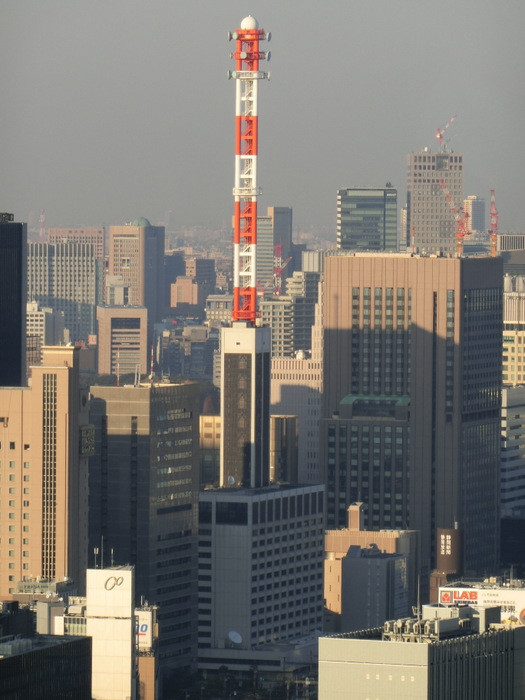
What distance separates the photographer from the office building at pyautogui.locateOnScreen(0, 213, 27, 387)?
487ft

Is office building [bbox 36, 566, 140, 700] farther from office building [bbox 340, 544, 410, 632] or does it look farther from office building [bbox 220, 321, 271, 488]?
office building [bbox 220, 321, 271, 488]

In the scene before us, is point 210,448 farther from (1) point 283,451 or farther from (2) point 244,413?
(2) point 244,413

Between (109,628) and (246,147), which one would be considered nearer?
(109,628)

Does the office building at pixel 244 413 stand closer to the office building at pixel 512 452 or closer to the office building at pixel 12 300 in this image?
the office building at pixel 12 300

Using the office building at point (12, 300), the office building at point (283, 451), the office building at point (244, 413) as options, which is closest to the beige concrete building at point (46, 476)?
the office building at point (244, 413)

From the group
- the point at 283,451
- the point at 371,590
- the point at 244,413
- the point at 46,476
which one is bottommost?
the point at 371,590

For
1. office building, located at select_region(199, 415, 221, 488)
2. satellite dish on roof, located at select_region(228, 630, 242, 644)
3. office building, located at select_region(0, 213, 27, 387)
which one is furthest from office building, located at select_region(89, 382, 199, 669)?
office building, located at select_region(199, 415, 221, 488)

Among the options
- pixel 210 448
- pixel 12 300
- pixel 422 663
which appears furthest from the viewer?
pixel 12 300

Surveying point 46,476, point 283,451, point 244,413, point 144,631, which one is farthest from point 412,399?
point 144,631

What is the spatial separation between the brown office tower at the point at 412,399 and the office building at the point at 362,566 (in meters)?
7.28

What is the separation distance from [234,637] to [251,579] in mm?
2918

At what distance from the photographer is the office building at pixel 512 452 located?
174m

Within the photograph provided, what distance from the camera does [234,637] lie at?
13788cm

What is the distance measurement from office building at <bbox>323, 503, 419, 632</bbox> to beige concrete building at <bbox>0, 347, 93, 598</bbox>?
20113 millimetres
